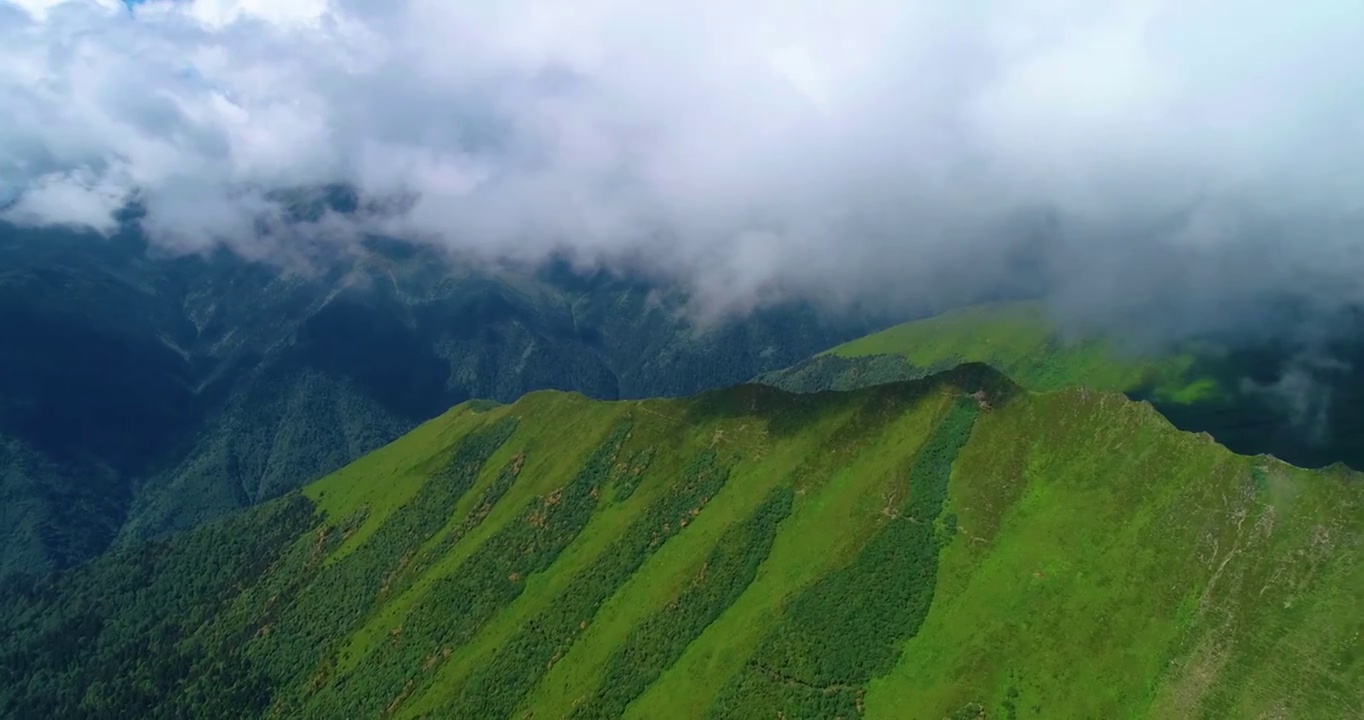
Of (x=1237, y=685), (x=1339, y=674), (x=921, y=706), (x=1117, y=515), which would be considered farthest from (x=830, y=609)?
(x=1339, y=674)

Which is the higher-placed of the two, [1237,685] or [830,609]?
[830,609]

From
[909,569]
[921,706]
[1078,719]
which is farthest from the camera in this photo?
[909,569]

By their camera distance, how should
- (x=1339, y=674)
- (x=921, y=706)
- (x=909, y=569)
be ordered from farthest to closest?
(x=909, y=569) → (x=921, y=706) → (x=1339, y=674)

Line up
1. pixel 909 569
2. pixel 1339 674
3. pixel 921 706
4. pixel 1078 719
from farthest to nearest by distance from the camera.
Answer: pixel 909 569 → pixel 921 706 → pixel 1078 719 → pixel 1339 674

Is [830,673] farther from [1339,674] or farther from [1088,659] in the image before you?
[1339,674]

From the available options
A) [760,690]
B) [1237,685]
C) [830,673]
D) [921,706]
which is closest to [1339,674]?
[1237,685]

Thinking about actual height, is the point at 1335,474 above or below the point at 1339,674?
above

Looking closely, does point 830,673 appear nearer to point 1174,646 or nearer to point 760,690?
point 760,690

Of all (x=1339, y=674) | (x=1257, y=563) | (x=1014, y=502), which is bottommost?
(x=1339, y=674)

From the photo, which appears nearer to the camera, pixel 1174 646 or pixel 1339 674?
pixel 1339 674
